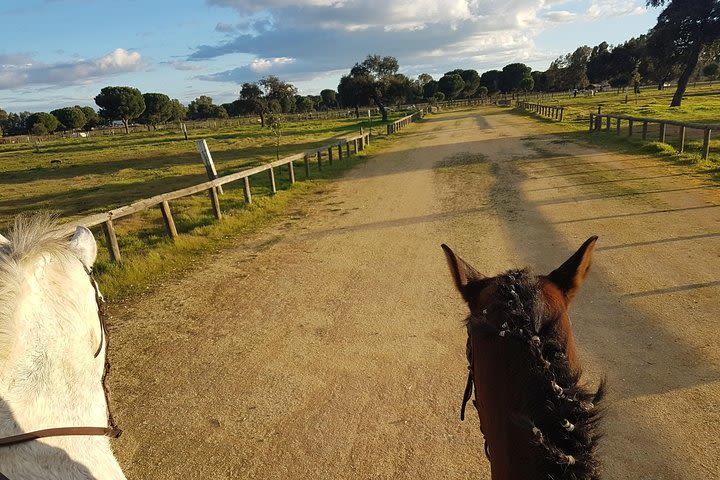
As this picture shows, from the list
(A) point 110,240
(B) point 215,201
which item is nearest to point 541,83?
(B) point 215,201

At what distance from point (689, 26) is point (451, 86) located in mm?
64061

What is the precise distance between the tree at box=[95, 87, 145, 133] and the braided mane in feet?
295

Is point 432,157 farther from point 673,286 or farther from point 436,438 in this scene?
point 436,438

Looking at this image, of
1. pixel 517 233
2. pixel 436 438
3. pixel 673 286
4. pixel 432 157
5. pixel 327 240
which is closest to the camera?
pixel 436 438

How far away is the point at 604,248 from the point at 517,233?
1.34m

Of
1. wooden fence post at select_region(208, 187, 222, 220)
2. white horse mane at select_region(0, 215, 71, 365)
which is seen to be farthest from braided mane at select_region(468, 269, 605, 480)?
wooden fence post at select_region(208, 187, 222, 220)

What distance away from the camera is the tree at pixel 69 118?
8250cm

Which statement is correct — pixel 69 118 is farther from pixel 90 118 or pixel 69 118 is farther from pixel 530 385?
pixel 530 385

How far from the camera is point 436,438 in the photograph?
115 inches

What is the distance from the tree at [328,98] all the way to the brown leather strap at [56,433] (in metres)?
125

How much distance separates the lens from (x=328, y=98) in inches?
4756

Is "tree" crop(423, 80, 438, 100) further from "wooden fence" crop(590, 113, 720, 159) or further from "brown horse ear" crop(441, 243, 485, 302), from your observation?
"brown horse ear" crop(441, 243, 485, 302)

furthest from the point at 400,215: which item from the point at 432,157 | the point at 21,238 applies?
the point at 432,157

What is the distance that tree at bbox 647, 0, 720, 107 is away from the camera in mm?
32062
